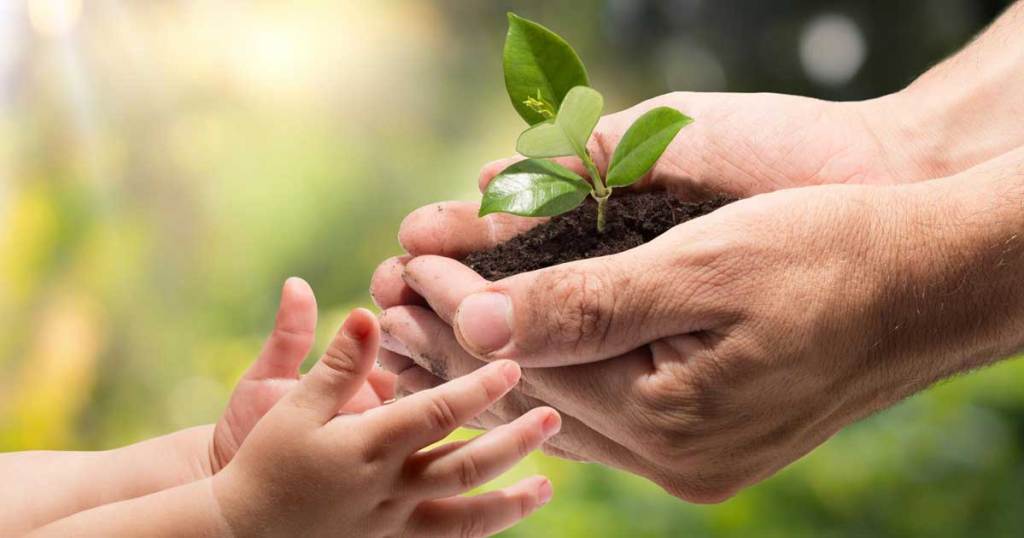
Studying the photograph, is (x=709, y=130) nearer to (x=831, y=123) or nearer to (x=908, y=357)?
(x=831, y=123)

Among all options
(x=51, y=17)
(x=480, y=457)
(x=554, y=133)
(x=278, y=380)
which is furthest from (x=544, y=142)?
(x=51, y=17)

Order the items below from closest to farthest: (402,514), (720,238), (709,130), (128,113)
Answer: (720,238) < (402,514) < (709,130) < (128,113)

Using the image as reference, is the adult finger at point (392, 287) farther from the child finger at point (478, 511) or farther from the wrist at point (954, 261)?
the wrist at point (954, 261)

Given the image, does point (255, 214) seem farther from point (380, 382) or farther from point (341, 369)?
point (341, 369)

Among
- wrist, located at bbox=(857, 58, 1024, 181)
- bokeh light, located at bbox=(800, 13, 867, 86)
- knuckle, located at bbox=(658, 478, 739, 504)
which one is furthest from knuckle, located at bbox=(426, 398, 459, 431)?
bokeh light, located at bbox=(800, 13, 867, 86)

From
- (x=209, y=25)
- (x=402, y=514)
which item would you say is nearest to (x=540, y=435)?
(x=402, y=514)

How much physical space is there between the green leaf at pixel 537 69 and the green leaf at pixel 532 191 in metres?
0.06

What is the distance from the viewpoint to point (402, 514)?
800 millimetres

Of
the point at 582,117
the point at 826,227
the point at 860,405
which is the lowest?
the point at 860,405

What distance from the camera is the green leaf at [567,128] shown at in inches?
29.0

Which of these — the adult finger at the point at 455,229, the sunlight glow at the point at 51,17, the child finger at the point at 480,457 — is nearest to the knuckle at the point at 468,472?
the child finger at the point at 480,457

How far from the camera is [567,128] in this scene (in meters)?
0.75

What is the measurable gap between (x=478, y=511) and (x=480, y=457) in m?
0.14

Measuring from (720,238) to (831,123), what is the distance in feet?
1.09
